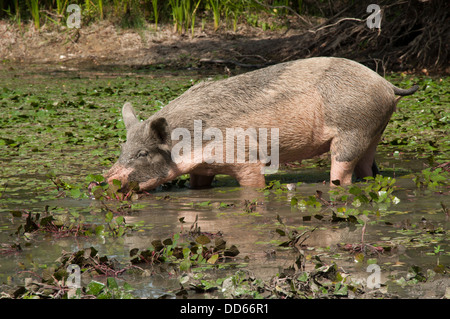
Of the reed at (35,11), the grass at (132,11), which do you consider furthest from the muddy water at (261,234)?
the reed at (35,11)

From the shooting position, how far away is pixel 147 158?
268 inches

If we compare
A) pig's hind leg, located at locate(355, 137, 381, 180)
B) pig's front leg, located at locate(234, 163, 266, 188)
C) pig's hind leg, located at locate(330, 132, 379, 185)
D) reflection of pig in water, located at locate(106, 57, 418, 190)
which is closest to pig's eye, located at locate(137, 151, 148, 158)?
reflection of pig in water, located at locate(106, 57, 418, 190)

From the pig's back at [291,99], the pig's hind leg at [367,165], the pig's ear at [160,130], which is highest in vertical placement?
the pig's back at [291,99]

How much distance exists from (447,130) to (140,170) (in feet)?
15.3

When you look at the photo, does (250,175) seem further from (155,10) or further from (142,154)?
(155,10)

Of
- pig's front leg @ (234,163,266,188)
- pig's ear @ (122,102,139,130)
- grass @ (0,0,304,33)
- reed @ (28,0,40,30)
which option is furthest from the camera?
grass @ (0,0,304,33)

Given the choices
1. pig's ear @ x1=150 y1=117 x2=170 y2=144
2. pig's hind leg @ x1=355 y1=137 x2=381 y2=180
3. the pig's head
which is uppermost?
pig's ear @ x1=150 y1=117 x2=170 y2=144

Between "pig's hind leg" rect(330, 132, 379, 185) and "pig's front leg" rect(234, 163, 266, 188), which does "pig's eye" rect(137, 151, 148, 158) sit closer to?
"pig's front leg" rect(234, 163, 266, 188)

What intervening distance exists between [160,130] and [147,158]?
0.30 m

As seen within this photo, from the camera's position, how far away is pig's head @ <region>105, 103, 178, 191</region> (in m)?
6.73

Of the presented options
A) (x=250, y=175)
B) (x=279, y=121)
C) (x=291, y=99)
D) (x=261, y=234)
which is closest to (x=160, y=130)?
(x=250, y=175)

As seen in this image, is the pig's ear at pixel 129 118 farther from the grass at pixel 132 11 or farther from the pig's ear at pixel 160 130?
the grass at pixel 132 11

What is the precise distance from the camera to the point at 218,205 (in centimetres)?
631

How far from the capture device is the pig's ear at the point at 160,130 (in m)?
6.67
